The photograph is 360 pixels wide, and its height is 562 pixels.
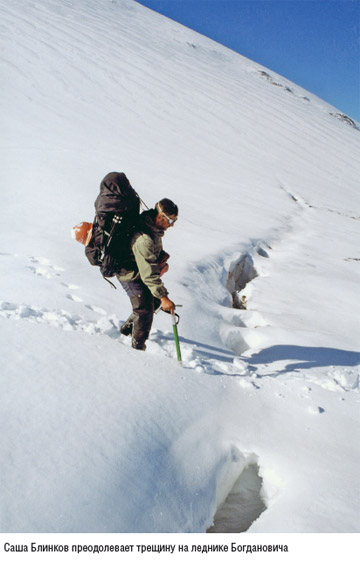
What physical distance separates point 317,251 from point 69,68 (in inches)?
630

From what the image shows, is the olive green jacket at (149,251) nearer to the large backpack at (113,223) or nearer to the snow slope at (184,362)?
the large backpack at (113,223)

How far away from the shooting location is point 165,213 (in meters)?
2.82

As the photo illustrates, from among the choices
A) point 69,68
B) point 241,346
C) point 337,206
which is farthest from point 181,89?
point 241,346

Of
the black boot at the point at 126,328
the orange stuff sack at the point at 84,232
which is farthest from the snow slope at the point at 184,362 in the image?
the orange stuff sack at the point at 84,232

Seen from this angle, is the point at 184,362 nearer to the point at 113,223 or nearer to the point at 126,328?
the point at 126,328

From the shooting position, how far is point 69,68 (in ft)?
59.9

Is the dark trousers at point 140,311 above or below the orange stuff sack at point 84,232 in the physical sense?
below

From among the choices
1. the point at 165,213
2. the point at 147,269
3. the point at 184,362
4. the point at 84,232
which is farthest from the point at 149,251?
the point at 184,362

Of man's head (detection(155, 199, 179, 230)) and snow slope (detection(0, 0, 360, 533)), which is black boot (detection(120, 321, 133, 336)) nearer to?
snow slope (detection(0, 0, 360, 533))

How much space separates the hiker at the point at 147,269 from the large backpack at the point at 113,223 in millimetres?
75

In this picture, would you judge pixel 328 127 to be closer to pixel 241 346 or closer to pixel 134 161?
pixel 134 161

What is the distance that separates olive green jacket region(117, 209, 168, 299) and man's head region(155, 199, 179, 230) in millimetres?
47

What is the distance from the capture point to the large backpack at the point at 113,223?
9.12ft

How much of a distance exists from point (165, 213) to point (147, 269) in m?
0.44
